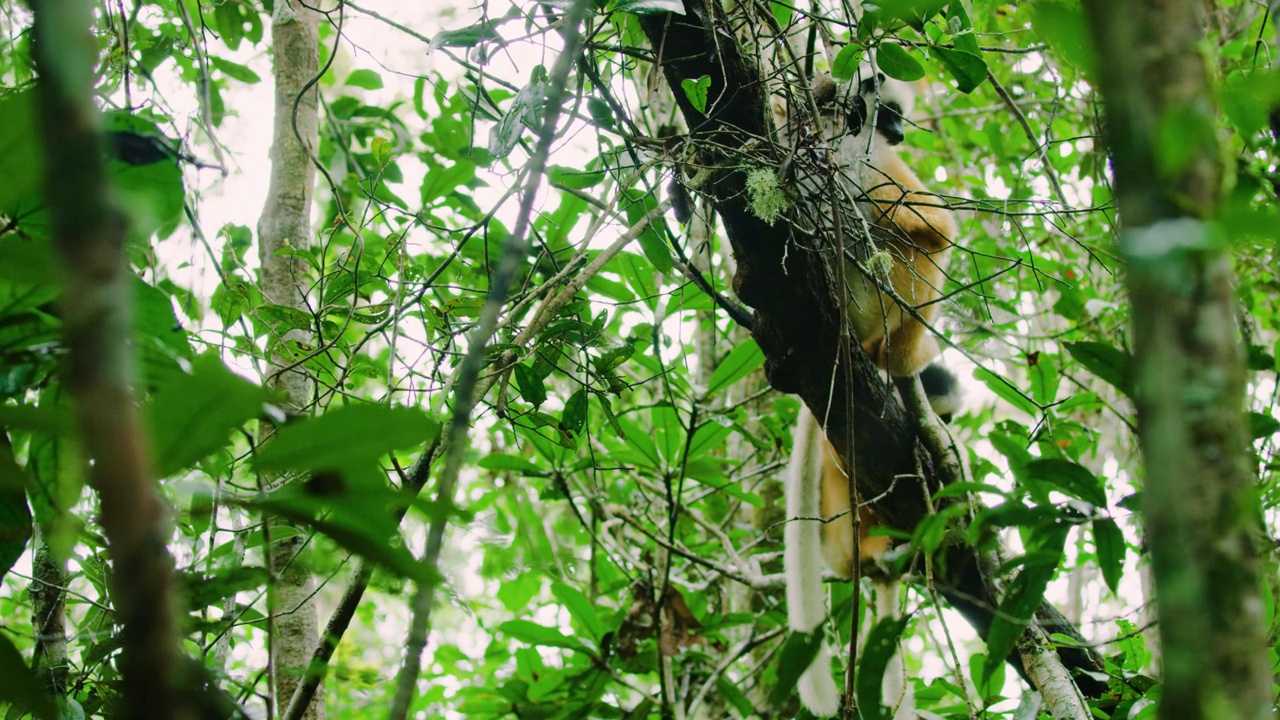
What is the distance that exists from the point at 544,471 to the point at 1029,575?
7.13ft

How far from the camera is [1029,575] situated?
1.10 m

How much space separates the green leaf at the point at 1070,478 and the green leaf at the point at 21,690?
1032mm

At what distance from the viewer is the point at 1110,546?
3.63 feet

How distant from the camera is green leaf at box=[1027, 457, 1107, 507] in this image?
1.04 m

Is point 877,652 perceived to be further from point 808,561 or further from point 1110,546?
point 808,561

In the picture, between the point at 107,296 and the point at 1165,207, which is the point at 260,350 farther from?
the point at 1165,207

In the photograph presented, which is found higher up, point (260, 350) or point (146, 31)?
point (146, 31)

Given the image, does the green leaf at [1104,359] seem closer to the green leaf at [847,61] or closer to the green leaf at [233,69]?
the green leaf at [847,61]

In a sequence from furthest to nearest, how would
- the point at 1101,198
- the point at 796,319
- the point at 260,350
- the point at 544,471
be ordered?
1. the point at 1101,198
2. the point at 544,471
3. the point at 796,319
4. the point at 260,350

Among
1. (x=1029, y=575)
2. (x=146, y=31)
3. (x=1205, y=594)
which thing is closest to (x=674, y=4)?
(x=1029, y=575)

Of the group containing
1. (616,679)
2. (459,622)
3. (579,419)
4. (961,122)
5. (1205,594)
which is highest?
(961,122)

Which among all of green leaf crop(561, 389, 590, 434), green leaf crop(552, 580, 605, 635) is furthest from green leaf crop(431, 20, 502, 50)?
green leaf crop(552, 580, 605, 635)

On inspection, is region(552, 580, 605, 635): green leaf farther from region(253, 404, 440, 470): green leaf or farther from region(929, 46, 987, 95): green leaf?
region(253, 404, 440, 470): green leaf

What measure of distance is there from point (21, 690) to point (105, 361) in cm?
36
